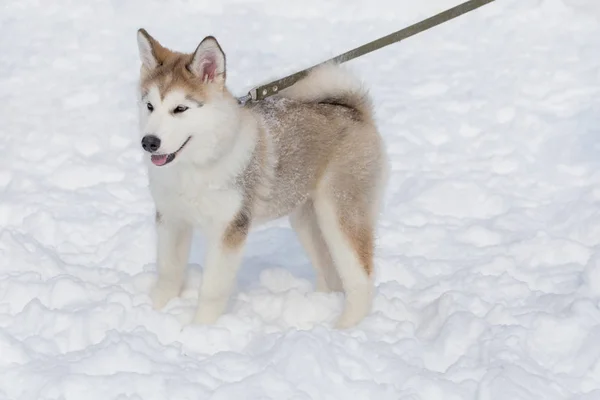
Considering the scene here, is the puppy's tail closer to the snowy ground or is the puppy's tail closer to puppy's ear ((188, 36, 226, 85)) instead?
puppy's ear ((188, 36, 226, 85))

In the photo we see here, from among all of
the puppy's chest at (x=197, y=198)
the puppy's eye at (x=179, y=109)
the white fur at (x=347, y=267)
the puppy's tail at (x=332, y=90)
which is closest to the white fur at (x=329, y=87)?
the puppy's tail at (x=332, y=90)

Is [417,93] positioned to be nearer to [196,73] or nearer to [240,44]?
[240,44]

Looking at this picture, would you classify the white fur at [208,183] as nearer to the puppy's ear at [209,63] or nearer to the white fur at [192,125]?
the white fur at [192,125]

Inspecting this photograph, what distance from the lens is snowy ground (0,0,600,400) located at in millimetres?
3281

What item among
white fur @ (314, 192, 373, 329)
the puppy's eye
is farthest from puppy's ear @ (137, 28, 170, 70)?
white fur @ (314, 192, 373, 329)

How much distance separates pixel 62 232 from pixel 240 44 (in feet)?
12.3

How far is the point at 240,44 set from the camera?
7.92 metres

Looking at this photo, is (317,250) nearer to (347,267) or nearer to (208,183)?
(347,267)

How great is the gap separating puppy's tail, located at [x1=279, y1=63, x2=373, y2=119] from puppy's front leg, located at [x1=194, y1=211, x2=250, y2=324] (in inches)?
30.5

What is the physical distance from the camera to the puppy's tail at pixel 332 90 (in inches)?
158

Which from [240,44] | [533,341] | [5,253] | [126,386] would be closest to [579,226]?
[533,341]

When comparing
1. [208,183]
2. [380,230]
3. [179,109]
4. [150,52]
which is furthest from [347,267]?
[150,52]

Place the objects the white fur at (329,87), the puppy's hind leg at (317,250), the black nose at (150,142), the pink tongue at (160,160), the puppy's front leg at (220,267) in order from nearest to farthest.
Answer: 1. the black nose at (150,142)
2. the pink tongue at (160,160)
3. the puppy's front leg at (220,267)
4. the white fur at (329,87)
5. the puppy's hind leg at (317,250)

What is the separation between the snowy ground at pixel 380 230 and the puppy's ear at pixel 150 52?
114cm
